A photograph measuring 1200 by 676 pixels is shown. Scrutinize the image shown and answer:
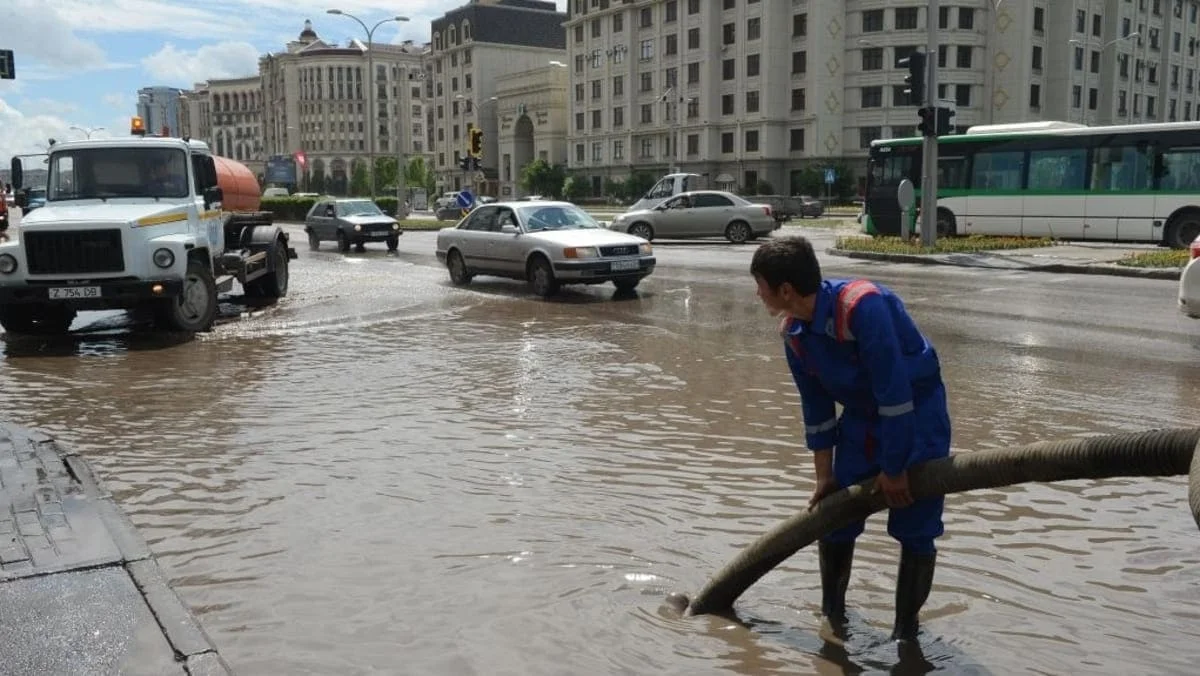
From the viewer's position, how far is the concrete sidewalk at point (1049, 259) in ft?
61.2

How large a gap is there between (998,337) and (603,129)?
8429 centimetres

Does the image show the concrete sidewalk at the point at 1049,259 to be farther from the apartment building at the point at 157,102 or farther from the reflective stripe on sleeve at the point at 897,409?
the apartment building at the point at 157,102

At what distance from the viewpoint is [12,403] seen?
8617mm

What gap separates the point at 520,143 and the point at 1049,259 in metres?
94.0

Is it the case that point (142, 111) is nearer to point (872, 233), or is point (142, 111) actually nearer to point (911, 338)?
point (872, 233)

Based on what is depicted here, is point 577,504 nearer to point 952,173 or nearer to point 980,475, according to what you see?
point 980,475

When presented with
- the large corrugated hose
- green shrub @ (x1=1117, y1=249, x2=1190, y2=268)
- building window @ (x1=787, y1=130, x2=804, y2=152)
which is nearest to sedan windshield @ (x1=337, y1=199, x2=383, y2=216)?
green shrub @ (x1=1117, y1=249, x2=1190, y2=268)

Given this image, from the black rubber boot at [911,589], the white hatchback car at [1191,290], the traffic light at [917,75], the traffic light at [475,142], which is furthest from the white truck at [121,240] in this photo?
the traffic light at [475,142]

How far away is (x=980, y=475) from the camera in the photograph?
3.20 metres

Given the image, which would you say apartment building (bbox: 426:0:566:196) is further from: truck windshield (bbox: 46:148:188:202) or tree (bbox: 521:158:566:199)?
truck windshield (bbox: 46:148:188:202)

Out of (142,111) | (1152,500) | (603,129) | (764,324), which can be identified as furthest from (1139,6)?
(142,111)

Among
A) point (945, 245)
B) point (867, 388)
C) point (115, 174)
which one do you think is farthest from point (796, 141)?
point (867, 388)

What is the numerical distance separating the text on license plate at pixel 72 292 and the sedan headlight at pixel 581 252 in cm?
655

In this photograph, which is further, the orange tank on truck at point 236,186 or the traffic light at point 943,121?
the traffic light at point 943,121
